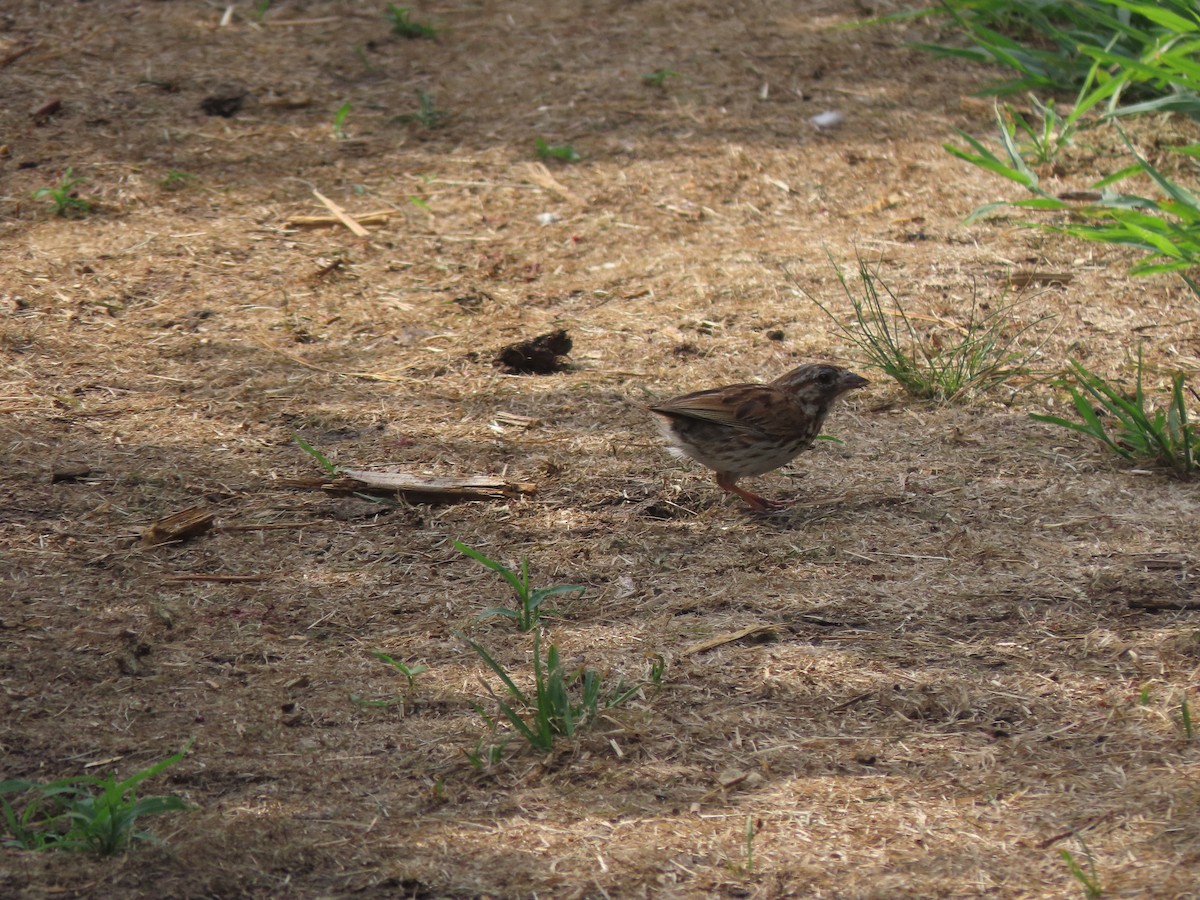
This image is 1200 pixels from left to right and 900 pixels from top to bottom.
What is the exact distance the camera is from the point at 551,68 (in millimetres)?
9719

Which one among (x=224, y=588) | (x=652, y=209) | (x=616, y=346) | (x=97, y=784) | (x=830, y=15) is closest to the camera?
(x=97, y=784)

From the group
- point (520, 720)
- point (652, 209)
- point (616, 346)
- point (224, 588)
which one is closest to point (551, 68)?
point (652, 209)

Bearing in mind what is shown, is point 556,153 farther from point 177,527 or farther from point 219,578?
point 219,578

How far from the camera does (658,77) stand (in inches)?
376

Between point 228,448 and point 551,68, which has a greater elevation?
point 551,68

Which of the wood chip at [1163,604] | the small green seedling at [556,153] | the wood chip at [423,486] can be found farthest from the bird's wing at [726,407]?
the small green seedling at [556,153]

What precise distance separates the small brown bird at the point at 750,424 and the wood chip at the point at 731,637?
103 cm

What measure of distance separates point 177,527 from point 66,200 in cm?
338

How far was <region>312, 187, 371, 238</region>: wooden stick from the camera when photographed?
25.4ft

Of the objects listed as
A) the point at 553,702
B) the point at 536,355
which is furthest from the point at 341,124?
the point at 553,702

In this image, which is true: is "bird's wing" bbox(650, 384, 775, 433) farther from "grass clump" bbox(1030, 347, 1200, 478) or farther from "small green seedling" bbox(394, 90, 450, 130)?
"small green seedling" bbox(394, 90, 450, 130)

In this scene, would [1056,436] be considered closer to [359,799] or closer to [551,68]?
[359,799]

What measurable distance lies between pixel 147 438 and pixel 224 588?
1.25 metres

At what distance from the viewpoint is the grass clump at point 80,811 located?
11.2ft
